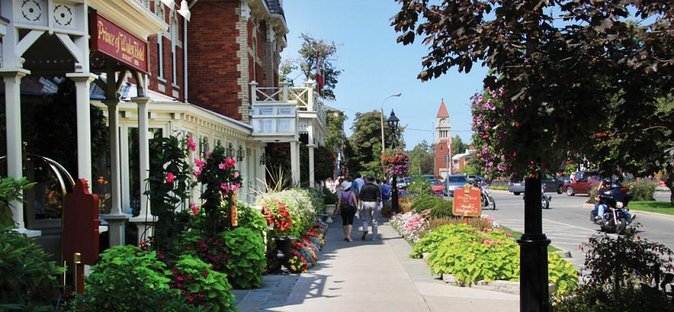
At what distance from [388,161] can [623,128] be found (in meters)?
24.2

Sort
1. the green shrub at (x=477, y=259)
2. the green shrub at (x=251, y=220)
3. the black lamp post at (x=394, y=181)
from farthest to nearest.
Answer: the black lamp post at (x=394, y=181)
the green shrub at (x=251, y=220)
the green shrub at (x=477, y=259)

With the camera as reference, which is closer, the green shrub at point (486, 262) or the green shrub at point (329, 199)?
the green shrub at point (486, 262)

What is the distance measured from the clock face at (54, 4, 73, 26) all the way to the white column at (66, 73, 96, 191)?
491mm

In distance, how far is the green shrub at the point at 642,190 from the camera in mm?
33844

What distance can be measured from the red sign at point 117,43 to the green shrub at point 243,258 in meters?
2.58

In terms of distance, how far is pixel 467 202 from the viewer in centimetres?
1409

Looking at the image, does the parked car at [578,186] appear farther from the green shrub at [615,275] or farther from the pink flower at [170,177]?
the pink flower at [170,177]

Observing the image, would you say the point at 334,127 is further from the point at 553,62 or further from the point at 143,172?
the point at 553,62

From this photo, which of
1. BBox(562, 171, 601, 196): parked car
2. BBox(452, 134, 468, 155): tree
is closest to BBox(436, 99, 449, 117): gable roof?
BBox(452, 134, 468, 155): tree

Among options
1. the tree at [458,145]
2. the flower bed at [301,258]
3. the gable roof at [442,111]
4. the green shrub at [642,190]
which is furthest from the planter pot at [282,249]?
the tree at [458,145]

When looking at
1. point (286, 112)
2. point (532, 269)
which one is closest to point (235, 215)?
point (532, 269)

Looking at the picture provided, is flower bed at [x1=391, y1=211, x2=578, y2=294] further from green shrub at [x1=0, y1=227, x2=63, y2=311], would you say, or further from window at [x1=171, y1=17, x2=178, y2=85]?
window at [x1=171, y1=17, x2=178, y2=85]

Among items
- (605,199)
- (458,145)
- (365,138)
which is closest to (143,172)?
(605,199)

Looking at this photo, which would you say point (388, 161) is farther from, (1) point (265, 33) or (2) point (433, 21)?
(2) point (433, 21)
